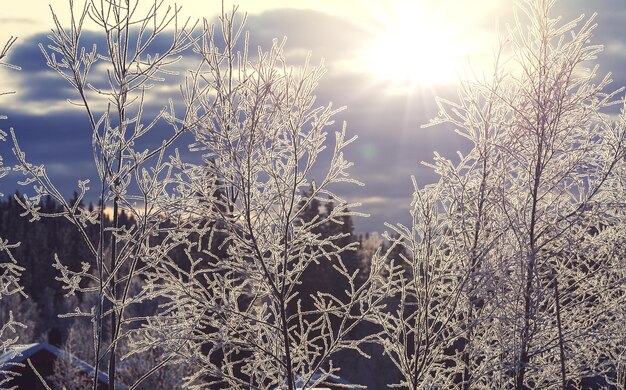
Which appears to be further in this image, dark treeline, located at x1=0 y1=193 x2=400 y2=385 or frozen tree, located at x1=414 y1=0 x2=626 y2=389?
dark treeline, located at x1=0 y1=193 x2=400 y2=385

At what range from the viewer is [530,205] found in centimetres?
856

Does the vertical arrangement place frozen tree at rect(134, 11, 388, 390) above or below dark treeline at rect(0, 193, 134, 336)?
above

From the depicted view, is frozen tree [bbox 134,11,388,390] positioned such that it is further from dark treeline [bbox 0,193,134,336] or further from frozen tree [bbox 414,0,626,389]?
dark treeline [bbox 0,193,134,336]

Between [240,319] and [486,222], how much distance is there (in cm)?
308

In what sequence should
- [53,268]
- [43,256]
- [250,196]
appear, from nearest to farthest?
[250,196] < [53,268] < [43,256]

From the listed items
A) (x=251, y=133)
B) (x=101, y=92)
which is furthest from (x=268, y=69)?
(x=101, y=92)

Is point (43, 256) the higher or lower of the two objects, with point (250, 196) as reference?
lower

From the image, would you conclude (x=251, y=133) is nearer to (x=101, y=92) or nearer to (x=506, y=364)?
(x=101, y=92)

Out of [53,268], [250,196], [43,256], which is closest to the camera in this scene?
[250,196]

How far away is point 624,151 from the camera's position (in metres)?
9.02

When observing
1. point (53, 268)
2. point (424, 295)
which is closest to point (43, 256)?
point (53, 268)

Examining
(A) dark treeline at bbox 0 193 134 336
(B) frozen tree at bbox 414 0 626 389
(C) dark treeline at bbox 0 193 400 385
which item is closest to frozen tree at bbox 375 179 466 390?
(B) frozen tree at bbox 414 0 626 389

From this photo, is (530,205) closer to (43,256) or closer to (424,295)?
(424,295)

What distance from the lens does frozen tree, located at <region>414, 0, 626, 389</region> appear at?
815 centimetres
